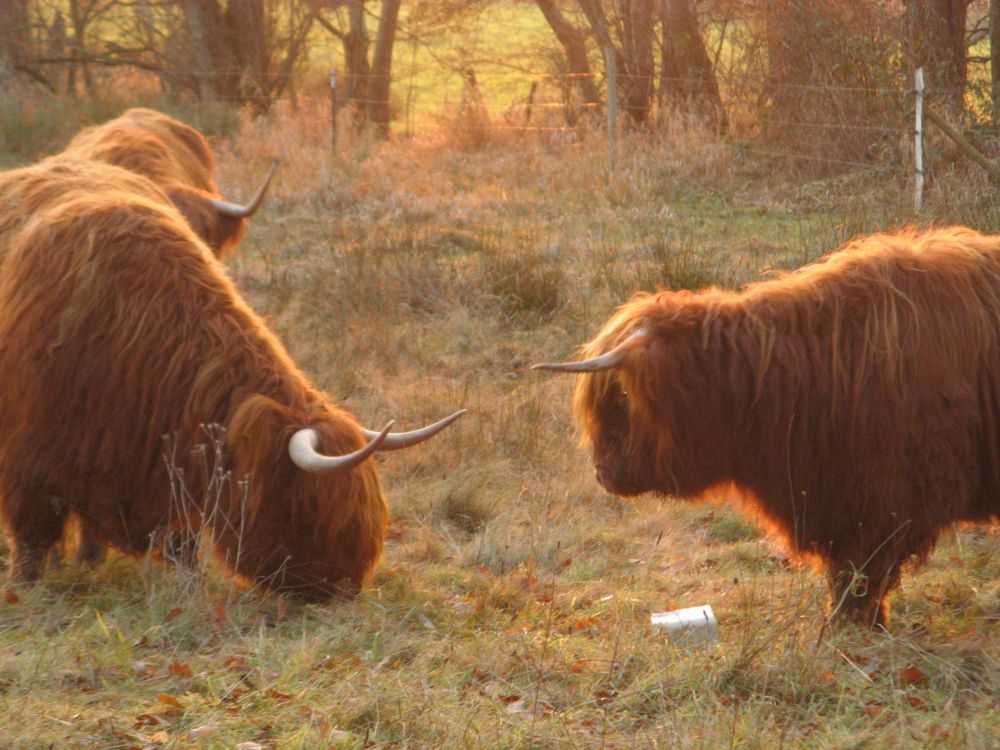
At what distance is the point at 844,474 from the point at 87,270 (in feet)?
8.22

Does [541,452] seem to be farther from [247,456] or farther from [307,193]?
[307,193]

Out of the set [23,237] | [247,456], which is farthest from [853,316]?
[23,237]

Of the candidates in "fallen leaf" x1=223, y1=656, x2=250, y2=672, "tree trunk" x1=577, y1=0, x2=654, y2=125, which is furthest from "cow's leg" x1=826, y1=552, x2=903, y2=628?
"tree trunk" x1=577, y1=0, x2=654, y2=125

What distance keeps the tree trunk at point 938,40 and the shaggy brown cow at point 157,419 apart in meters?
8.52

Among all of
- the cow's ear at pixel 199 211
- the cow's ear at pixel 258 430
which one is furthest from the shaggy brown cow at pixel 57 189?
the cow's ear at pixel 199 211

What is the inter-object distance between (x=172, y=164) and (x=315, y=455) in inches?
155

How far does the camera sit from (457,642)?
380 cm

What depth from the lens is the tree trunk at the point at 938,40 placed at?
435 inches

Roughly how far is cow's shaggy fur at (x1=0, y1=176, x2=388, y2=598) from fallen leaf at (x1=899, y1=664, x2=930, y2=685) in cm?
163

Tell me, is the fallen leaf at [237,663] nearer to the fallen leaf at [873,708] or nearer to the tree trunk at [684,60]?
the fallen leaf at [873,708]

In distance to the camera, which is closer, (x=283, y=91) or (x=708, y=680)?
(x=708, y=680)

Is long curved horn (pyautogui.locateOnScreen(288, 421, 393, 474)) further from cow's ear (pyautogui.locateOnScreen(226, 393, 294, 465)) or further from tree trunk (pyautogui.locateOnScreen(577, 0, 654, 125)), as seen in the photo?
tree trunk (pyautogui.locateOnScreen(577, 0, 654, 125))

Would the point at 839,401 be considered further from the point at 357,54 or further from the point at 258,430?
the point at 357,54

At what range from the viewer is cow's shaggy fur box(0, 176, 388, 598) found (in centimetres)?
379
